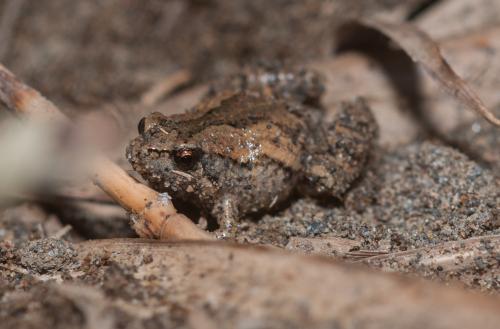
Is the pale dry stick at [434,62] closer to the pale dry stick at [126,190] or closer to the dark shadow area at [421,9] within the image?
the dark shadow area at [421,9]

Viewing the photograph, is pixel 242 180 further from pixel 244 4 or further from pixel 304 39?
pixel 244 4

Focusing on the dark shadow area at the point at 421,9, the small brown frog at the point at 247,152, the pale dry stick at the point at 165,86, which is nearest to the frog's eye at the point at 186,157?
the small brown frog at the point at 247,152

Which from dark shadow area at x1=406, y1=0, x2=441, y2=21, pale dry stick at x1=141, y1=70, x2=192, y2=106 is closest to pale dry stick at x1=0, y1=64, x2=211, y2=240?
pale dry stick at x1=141, y1=70, x2=192, y2=106

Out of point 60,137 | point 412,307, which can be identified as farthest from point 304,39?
point 412,307

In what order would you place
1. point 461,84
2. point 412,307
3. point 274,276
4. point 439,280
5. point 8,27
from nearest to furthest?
point 412,307, point 274,276, point 439,280, point 461,84, point 8,27

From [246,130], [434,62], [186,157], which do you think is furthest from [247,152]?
[434,62]
